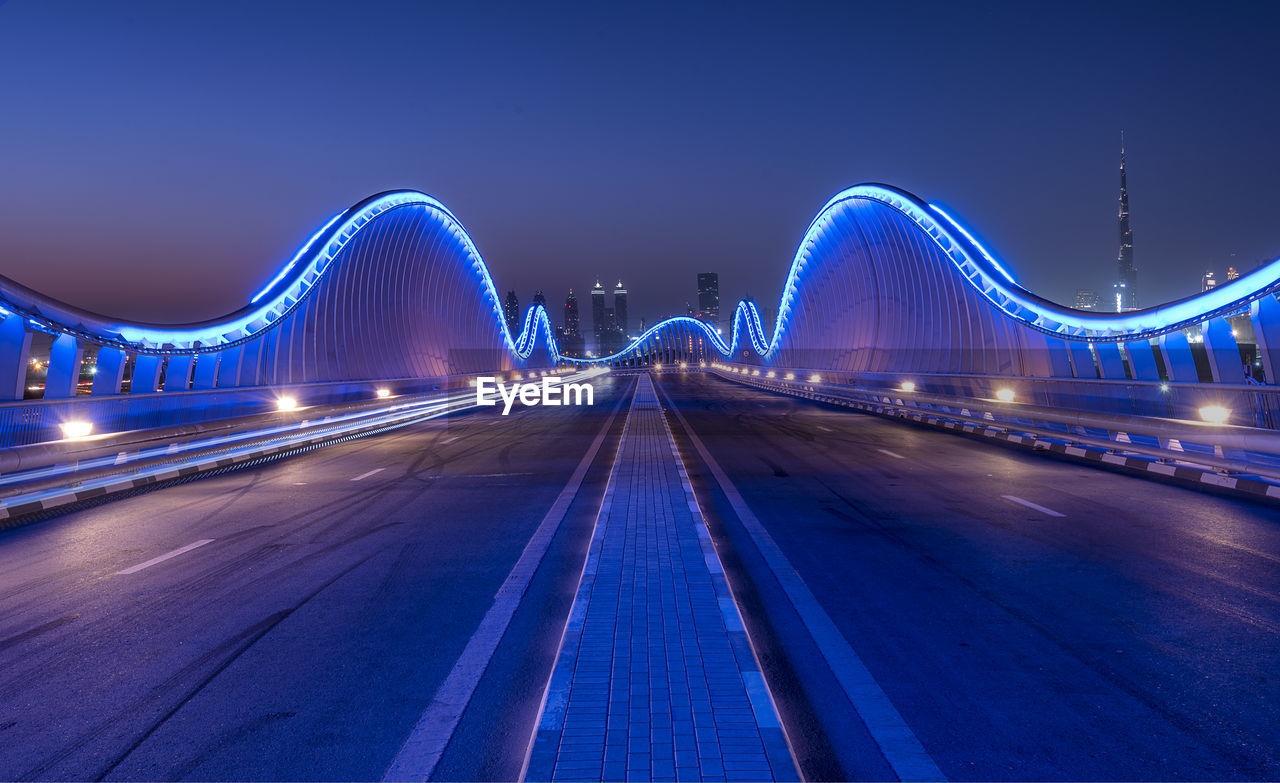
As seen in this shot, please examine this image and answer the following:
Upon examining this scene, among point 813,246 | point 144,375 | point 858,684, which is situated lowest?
point 858,684

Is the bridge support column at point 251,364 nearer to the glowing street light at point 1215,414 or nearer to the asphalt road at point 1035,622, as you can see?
the asphalt road at point 1035,622

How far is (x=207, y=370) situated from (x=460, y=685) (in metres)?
24.9

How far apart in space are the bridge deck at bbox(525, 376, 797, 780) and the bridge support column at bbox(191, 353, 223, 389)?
21.5 meters

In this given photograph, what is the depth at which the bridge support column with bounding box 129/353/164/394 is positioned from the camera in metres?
20.5

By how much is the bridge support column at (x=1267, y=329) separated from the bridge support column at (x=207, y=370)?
27925mm

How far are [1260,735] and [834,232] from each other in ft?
186

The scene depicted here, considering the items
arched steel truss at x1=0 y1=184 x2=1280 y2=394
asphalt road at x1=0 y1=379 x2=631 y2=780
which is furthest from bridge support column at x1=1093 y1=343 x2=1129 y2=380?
asphalt road at x1=0 y1=379 x2=631 y2=780

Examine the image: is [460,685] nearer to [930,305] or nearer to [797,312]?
[930,305]

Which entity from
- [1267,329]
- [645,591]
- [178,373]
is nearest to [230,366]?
[178,373]

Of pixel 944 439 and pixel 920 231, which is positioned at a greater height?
pixel 920 231

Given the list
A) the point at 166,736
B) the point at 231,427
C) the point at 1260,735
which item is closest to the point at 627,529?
the point at 166,736

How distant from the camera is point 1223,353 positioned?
57.2ft

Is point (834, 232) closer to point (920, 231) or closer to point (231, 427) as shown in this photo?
point (920, 231)

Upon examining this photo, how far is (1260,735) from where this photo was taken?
3.83 metres
